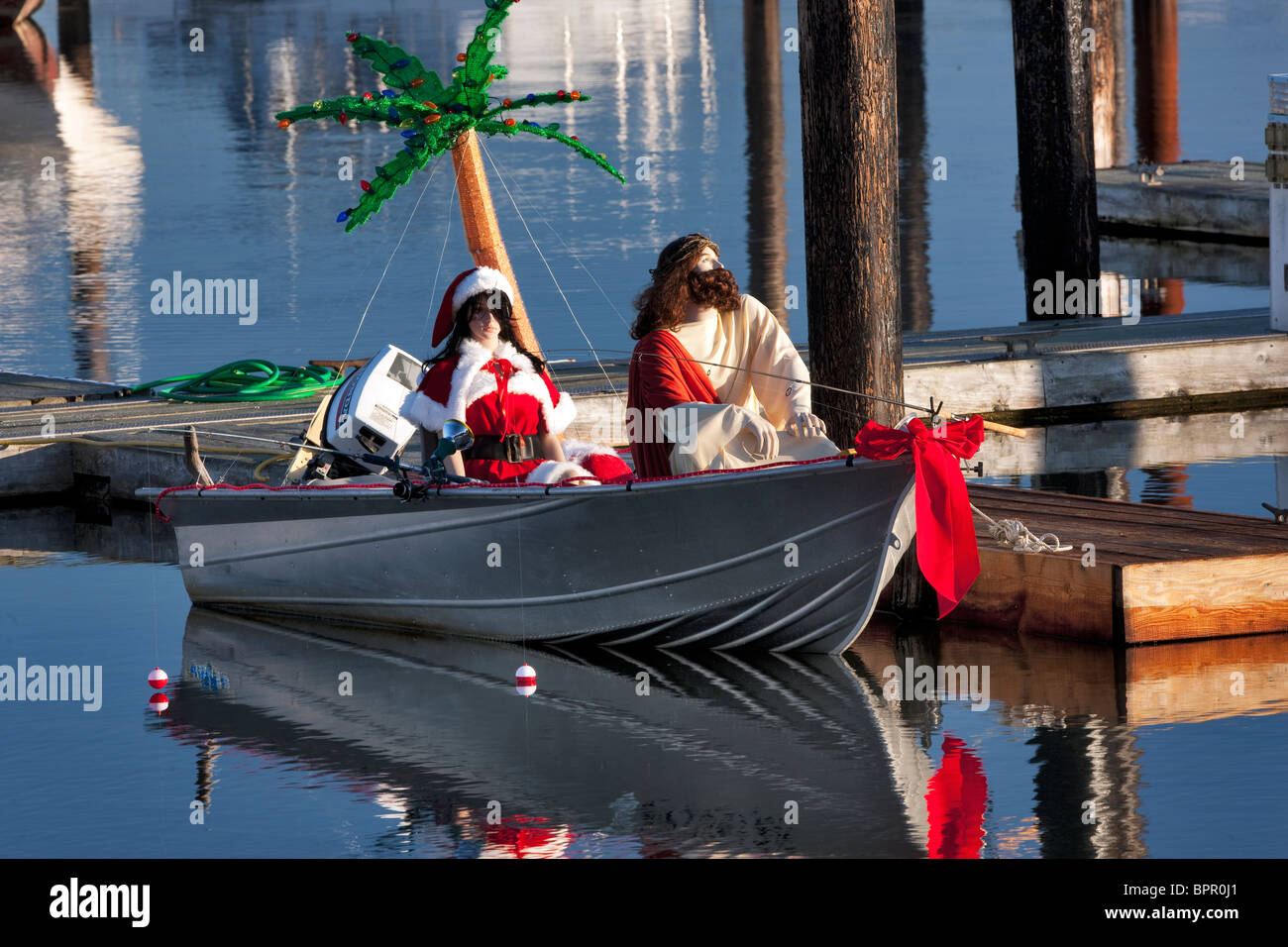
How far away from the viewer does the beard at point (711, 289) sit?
9.12 m

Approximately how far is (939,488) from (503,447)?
6.53 feet

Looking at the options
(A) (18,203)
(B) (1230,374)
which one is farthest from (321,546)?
(A) (18,203)

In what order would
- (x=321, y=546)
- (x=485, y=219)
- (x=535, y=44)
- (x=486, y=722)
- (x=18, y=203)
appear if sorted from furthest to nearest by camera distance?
(x=535, y=44) → (x=18, y=203) → (x=485, y=219) → (x=321, y=546) → (x=486, y=722)

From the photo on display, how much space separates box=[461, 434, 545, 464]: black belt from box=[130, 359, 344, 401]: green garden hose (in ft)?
14.2

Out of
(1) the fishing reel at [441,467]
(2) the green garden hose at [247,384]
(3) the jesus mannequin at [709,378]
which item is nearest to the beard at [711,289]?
(3) the jesus mannequin at [709,378]

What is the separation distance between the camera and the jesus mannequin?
29.3ft

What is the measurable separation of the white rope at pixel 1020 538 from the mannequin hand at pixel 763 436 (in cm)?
83

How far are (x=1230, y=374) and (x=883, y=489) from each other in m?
6.16

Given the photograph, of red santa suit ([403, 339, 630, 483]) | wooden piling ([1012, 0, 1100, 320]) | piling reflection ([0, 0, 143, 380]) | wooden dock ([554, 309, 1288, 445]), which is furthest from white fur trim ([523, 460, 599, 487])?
piling reflection ([0, 0, 143, 380])

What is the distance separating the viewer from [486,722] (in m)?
8.27

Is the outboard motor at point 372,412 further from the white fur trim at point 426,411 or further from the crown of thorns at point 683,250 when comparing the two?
the crown of thorns at point 683,250

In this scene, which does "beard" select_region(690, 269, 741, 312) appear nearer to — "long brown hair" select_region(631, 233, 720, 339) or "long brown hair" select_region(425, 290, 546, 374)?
"long brown hair" select_region(631, 233, 720, 339)

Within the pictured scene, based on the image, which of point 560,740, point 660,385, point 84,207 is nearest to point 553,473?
point 660,385

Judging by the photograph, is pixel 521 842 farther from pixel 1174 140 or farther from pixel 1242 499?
pixel 1174 140
